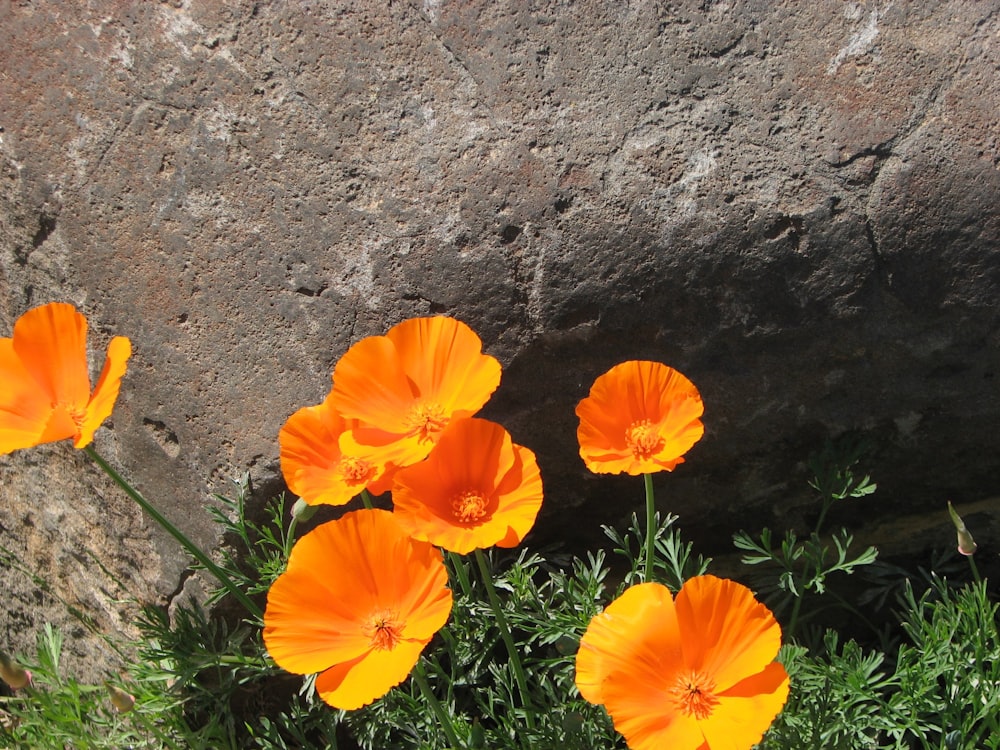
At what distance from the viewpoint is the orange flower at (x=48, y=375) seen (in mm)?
1845

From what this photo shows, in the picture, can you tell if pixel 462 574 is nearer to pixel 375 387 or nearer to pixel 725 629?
pixel 375 387

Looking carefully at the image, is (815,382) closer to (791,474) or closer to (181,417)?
(791,474)

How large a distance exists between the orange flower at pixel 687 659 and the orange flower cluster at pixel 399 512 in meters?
0.24

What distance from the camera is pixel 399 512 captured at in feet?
5.58

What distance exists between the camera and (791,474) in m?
2.25

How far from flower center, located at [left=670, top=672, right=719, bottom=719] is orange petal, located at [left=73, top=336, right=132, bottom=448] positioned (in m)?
1.08

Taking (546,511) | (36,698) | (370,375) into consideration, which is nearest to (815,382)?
(546,511)

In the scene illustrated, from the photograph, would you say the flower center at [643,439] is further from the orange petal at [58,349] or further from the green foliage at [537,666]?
the orange petal at [58,349]

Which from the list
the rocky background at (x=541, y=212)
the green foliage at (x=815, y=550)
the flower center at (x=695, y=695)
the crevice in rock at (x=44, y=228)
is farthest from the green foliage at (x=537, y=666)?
the crevice in rock at (x=44, y=228)

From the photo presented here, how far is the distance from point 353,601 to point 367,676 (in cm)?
14

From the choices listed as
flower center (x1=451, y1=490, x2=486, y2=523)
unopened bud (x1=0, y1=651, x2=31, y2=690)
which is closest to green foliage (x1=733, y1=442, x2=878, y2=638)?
flower center (x1=451, y1=490, x2=486, y2=523)

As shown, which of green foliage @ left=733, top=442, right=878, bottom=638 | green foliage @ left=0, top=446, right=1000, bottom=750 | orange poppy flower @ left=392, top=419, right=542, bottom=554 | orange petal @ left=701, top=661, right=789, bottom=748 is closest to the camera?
orange petal @ left=701, top=661, right=789, bottom=748

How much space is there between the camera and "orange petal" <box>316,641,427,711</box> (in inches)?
64.2

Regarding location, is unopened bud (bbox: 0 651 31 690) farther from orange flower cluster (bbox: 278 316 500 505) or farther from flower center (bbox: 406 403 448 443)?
flower center (bbox: 406 403 448 443)
